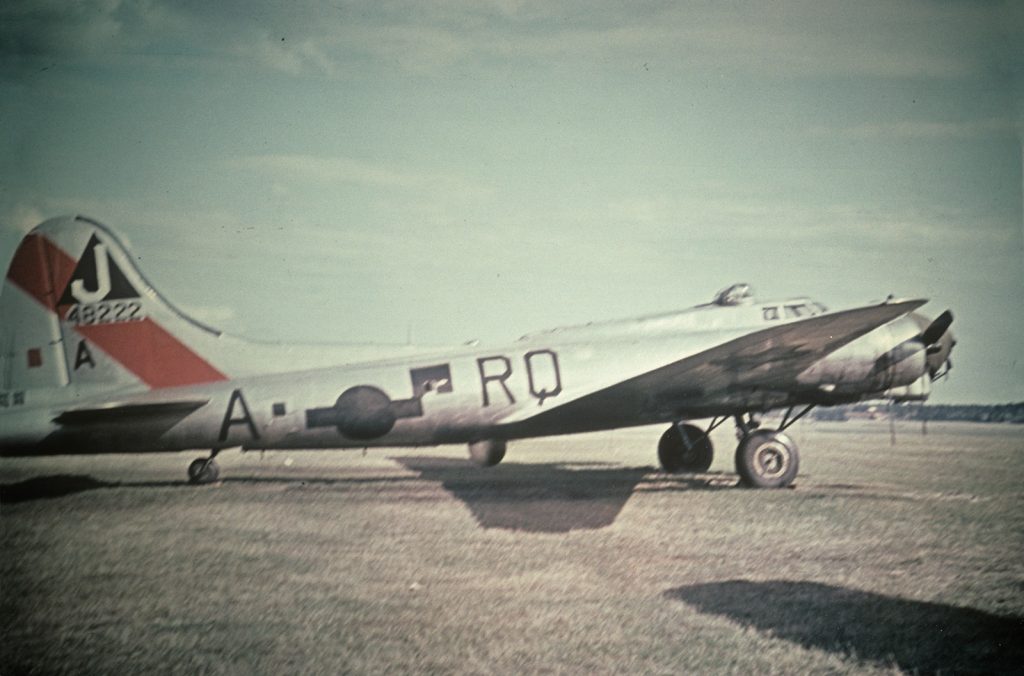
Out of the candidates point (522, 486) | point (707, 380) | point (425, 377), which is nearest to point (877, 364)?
point (707, 380)

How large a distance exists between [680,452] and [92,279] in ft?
26.0

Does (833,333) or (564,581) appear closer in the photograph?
(564,581)

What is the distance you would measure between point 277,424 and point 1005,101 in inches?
334

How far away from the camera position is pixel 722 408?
32.4 ft

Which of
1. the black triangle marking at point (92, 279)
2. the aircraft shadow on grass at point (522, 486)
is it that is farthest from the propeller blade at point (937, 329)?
the black triangle marking at point (92, 279)

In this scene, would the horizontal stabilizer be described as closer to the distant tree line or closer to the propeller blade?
the distant tree line

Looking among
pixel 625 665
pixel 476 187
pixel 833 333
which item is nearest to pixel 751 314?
pixel 833 333

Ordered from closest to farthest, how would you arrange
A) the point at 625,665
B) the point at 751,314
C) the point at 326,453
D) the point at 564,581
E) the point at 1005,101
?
1. the point at 625,665
2. the point at 564,581
3. the point at 1005,101
4. the point at 751,314
5. the point at 326,453

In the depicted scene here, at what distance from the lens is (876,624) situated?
5.26 metres

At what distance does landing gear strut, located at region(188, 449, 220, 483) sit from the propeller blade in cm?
879

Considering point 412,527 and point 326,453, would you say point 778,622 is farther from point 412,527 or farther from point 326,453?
point 326,453

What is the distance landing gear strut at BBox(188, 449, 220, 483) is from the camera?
28.5ft

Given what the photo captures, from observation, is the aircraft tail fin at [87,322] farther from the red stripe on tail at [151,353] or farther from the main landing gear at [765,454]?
the main landing gear at [765,454]

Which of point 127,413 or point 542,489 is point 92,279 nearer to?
point 127,413
